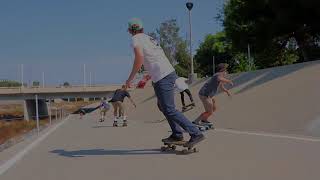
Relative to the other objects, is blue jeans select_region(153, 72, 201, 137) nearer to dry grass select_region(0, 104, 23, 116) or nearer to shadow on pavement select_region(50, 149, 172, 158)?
shadow on pavement select_region(50, 149, 172, 158)

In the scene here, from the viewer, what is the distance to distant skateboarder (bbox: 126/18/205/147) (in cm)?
781

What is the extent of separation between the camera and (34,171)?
706cm

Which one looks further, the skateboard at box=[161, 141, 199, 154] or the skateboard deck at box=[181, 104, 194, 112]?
the skateboard deck at box=[181, 104, 194, 112]

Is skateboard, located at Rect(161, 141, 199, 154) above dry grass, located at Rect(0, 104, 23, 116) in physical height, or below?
above

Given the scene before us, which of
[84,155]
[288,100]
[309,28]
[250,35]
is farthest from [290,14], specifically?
[84,155]

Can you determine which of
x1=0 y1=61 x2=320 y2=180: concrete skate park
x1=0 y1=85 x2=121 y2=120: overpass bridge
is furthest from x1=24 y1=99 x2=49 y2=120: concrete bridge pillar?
x1=0 y1=61 x2=320 y2=180: concrete skate park

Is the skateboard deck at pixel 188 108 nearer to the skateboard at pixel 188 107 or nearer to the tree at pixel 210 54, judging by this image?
the skateboard at pixel 188 107

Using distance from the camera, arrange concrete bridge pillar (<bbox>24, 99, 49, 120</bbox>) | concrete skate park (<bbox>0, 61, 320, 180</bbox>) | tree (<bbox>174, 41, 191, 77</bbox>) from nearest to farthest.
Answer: concrete skate park (<bbox>0, 61, 320, 180</bbox>)
concrete bridge pillar (<bbox>24, 99, 49, 120</bbox>)
tree (<bbox>174, 41, 191, 77</bbox>)

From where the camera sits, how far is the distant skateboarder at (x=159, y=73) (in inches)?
307

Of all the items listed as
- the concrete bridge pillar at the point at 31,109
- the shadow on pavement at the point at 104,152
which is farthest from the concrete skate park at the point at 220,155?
the concrete bridge pillar at the point at 31,109

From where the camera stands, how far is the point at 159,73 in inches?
311

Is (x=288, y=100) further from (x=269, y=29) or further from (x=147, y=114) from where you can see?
(x=269, y=29)

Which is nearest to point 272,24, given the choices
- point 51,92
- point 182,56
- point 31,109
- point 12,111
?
point 51,92

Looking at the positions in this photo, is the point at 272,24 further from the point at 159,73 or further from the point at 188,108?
the point at 159,73
